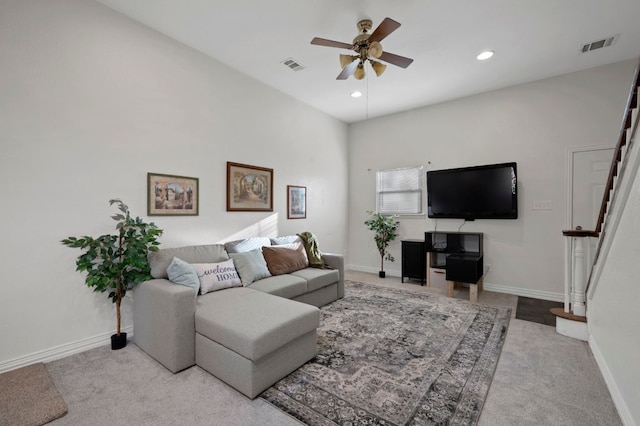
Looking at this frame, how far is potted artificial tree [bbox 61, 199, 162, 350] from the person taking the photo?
7.76 ft

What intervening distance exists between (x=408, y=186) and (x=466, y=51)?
2.52 m

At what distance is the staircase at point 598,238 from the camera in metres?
2.14

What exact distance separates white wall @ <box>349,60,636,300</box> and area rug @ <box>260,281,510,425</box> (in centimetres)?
119

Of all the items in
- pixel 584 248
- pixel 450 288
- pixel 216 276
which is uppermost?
pixel 584 248

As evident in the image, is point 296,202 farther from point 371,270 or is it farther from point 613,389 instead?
point 613,389

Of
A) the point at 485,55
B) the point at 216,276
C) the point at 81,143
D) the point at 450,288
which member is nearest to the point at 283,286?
the point at 216,276

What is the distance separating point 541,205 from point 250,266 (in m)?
4.27

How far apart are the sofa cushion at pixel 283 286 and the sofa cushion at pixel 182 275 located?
638mm

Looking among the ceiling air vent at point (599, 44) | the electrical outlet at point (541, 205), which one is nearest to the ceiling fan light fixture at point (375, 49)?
the ceiling air vent at point (599, 44)

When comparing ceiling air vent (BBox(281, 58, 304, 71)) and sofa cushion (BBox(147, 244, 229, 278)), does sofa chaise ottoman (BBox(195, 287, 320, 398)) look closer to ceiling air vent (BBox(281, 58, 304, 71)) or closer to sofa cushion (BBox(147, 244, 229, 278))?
sofa cushion (BBox(147, 244, 229, 278))

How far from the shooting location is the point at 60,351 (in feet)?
7.86

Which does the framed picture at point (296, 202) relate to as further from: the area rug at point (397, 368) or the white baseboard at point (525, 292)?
the white baseboard at point (525, 292)

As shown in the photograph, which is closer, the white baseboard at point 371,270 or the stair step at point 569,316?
the stair step at point 569,316

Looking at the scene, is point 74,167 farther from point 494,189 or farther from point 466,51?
point 494,189
